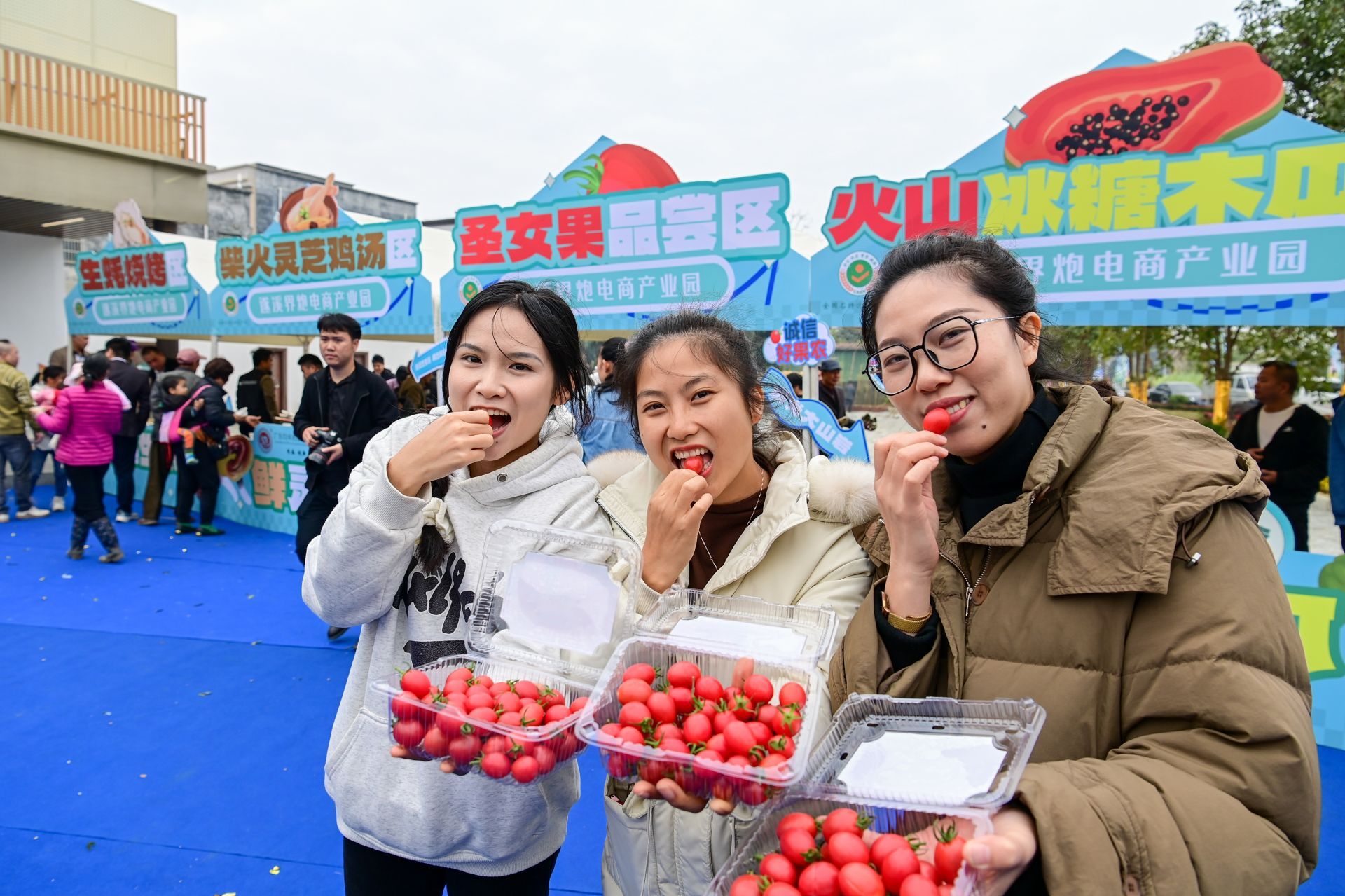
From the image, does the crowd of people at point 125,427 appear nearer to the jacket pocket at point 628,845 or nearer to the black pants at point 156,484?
the black pants at point 156,484

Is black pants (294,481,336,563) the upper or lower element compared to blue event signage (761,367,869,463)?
lower

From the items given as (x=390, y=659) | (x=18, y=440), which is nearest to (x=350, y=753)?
(x=390, y=659)

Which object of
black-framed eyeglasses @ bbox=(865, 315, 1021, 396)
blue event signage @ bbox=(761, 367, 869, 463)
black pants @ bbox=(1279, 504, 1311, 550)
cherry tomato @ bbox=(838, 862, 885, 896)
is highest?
black-framed eyeglasses @ bbox=(865, 315, 1021, 396)

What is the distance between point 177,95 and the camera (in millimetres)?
11180

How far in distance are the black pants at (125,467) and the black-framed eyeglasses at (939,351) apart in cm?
855

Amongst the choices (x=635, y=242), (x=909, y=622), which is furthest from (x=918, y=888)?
(x=635, y=242)

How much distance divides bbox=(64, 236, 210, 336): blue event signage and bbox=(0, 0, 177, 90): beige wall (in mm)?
4487

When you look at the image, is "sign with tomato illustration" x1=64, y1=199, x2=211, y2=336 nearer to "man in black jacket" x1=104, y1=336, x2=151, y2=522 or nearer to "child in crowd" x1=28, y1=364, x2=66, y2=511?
"man in black jacket" x1=104, y1=336, x2=151, y2=522

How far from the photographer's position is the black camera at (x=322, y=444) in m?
4.66

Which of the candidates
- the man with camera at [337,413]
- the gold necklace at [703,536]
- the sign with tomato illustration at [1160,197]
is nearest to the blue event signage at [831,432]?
the sign with tomato illustration at [1160,197]

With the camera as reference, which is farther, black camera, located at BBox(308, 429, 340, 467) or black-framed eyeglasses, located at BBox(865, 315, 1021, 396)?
black camera, located at BBox(308, 429, 340, 467)

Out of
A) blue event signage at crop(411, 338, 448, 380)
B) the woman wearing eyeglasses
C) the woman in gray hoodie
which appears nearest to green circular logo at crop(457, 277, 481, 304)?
blue event signage at crop(411, 338, 448, 380)

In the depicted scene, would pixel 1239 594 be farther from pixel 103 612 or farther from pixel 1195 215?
pixel 103 612

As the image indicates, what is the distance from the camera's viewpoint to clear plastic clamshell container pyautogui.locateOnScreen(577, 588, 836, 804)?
1077mm
